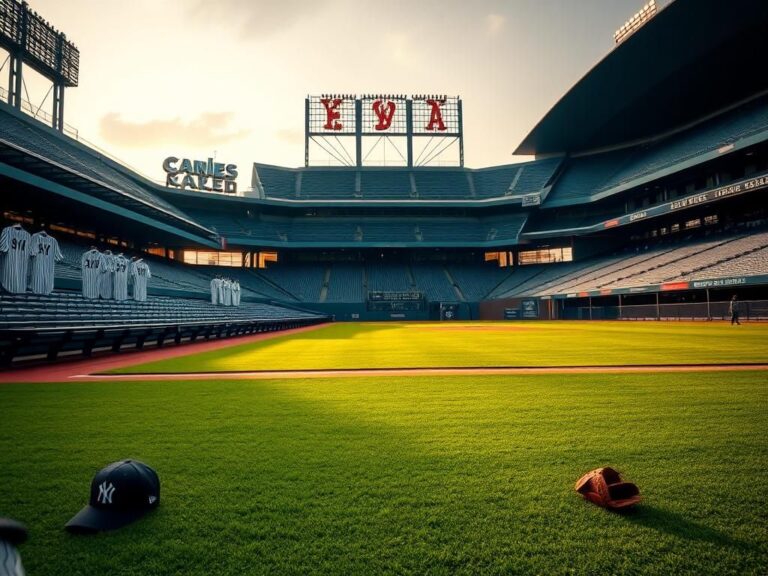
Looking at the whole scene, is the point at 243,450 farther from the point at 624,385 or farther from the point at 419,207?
the point at 419,207

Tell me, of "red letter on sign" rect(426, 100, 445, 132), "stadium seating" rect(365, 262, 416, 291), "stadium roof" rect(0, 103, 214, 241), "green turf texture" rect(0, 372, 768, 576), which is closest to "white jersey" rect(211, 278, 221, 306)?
"stadium roof" rect(0, 103, 214, 241)

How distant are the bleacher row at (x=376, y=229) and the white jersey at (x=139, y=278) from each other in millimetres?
31996

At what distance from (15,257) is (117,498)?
45.2 feet

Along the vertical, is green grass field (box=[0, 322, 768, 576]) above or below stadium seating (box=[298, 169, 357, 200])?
below

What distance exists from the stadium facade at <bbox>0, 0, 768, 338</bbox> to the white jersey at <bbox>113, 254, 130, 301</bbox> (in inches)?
143

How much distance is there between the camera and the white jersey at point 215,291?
104 feet

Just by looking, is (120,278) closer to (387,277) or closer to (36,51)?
(36,51)

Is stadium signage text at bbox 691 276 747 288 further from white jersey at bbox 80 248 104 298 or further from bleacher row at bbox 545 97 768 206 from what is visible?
white jersey at bbox 80 248 104 298

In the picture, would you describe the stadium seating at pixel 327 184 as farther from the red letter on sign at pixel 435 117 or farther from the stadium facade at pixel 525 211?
the red letter on sign at pixel 435 117

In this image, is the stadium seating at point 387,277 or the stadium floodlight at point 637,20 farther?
the stadium seating at point 387,277

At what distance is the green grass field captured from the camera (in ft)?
7.18

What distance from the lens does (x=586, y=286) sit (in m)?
40.6

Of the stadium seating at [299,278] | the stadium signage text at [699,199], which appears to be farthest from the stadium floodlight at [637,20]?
the stadium seating at [299,278]

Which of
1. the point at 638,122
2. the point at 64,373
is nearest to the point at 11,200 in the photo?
the point at 64,373
